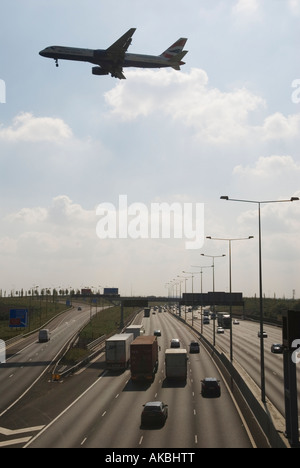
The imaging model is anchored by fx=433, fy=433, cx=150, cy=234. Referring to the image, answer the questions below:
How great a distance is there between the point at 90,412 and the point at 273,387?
19.9 meters

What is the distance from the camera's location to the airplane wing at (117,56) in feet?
165

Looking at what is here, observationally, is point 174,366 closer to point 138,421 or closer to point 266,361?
point 138,421

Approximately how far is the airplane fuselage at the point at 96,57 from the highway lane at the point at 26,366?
40810mm

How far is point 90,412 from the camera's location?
35938mm

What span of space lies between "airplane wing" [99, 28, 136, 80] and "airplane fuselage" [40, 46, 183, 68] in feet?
1.24

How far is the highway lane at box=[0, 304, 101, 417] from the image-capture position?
47.5 m

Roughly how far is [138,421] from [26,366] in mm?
36294

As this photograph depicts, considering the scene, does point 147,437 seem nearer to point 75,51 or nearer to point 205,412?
point 205,412

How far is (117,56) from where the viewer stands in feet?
174

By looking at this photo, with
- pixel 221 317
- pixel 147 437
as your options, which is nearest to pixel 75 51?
pixel 147 437

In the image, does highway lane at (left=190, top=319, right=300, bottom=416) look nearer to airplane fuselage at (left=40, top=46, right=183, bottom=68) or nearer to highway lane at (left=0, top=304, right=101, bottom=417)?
highway lane at (left=0, top=304, right=101, bottom=417)

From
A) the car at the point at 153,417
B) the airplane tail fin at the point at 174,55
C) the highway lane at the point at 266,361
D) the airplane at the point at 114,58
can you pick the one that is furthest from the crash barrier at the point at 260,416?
the airplane tail fin at the point at 174,55

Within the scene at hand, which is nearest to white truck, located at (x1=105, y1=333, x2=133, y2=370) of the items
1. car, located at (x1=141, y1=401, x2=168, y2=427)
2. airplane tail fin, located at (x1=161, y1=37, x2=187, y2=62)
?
car, located at (x1=141, y1=401, x2=168, y2=427)

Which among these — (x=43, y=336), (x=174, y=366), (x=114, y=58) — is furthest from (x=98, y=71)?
(x=43, y=336)
